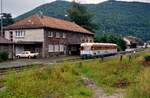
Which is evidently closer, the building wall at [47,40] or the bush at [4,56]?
the bush at [4,56]

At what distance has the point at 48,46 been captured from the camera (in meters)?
59.6

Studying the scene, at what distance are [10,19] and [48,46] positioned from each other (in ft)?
152

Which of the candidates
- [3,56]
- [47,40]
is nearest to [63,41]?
[47,40]

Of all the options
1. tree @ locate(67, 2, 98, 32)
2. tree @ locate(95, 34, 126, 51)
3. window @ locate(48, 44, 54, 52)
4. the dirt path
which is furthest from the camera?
tree @ locate(67, 2, 98, 32)

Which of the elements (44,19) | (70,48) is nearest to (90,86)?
(44,19)

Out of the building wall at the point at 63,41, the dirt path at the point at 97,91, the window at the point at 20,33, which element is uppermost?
the window at the point at 20,33

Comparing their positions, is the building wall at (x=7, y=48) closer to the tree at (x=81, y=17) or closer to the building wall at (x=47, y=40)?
the building wall at (x=47, y=40)

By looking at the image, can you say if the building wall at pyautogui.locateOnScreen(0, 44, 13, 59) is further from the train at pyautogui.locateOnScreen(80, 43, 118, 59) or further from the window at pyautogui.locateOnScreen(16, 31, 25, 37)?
the train at pyautogui.locateOnScreen(80, 43, 118, 59)

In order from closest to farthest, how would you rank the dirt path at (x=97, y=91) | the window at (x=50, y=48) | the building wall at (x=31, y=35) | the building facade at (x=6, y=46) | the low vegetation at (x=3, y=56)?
the dirt path at (x=97, y=91)
the low vegetation at (x=3, y=56)
the building facade at (x=6, y=46)
the building wall at (x=31, y=35)
the window at (x=50, y=48)

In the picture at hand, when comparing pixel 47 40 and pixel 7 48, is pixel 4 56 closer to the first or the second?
pixel 7 48

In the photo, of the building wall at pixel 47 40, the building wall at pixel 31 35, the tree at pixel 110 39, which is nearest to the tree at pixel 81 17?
the tree at pixel 110 39

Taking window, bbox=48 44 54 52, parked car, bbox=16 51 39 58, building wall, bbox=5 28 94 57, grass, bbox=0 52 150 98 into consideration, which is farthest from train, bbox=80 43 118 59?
grass, bbox=0 52 150 98

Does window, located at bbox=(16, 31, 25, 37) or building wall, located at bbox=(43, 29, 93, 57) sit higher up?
window, located at bbox=(16, 31, 25, 37)

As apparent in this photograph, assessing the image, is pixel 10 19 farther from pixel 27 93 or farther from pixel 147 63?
pixel 27 93
